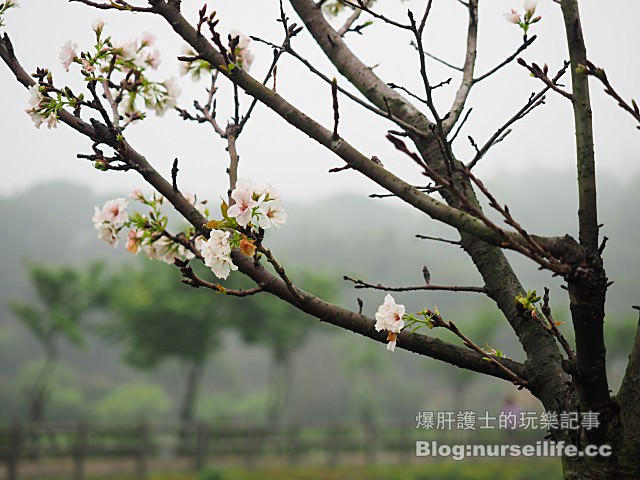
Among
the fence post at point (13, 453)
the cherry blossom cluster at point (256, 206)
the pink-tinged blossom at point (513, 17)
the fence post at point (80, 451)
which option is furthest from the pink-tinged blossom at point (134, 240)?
the fence post at point (80, 451)

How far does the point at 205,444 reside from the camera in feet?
49.0

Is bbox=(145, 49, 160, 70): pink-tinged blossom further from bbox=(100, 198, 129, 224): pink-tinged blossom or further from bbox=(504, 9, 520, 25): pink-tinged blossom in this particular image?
bbox=(504, 9, 520, 25): pink-tinged blossom

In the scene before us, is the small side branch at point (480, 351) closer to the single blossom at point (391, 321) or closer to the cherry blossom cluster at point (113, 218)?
the single blossom at point (391, 321)

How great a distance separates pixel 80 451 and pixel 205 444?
3181 millimetres

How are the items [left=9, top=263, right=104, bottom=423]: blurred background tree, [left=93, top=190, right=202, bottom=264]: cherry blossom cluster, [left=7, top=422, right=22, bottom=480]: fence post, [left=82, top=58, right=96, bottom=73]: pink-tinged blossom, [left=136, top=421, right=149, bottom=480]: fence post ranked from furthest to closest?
[left=9, top=263, right=104, bottom=423]: blurred background tree, [left=136, top=421, right=149, bottom=480]: fence post, [left=7, top=422, right=22, bottom=480]: fence post, [left=93, top=190, right=202, bottom=264]: cherry blossom cluster, [left=82, top=58, right=96, bottom=73]: pink-tinged blossom

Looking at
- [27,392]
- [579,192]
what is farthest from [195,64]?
[27,392]

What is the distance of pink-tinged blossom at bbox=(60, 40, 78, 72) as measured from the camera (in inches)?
70.4

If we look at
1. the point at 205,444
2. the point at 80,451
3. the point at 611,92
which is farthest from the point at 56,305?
the point at 611,92

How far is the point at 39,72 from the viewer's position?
1.66 meters

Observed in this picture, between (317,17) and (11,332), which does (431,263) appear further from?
(317,17)

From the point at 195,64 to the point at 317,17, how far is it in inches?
25.4

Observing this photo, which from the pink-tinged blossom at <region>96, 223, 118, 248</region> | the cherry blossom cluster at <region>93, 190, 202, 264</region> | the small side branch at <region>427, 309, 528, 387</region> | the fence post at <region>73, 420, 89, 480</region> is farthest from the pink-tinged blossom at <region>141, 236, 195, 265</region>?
the fence post at <region>73, 420, 89, 480</region>

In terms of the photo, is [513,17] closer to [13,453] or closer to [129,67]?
[129,67]

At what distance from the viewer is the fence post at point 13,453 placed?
11695mm
